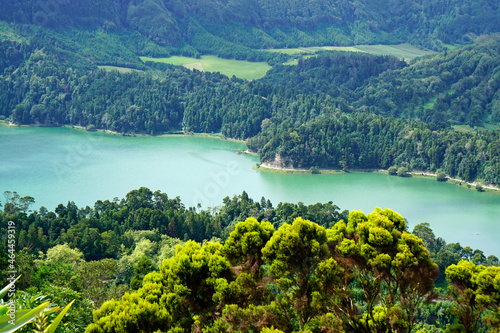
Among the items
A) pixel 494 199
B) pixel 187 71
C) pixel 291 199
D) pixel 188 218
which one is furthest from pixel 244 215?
pixel 187 71

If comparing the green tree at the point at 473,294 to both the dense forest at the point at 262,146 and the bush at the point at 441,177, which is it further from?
the bush at the point at 441,177

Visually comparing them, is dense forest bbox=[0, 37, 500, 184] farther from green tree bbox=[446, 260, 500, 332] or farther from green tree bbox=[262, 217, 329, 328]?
green tree bbox=[262, 217, 329, 328]

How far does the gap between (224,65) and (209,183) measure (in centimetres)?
6899

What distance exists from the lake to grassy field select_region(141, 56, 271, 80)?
4347 centimetres

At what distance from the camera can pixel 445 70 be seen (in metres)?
100

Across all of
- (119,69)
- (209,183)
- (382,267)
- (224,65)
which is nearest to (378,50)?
(224,65)

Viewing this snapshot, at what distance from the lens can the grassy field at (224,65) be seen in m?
116

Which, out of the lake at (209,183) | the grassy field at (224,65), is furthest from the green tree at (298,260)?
the grassy field at (224,65)

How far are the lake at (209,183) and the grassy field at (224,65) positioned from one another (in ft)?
143

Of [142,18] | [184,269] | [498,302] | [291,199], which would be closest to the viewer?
[498,302]

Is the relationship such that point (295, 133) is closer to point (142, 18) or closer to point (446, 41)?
point (142, 18)

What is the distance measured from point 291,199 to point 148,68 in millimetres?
71457

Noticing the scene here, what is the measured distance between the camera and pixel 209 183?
56562mm

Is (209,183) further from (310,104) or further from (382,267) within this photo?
(382,267)
